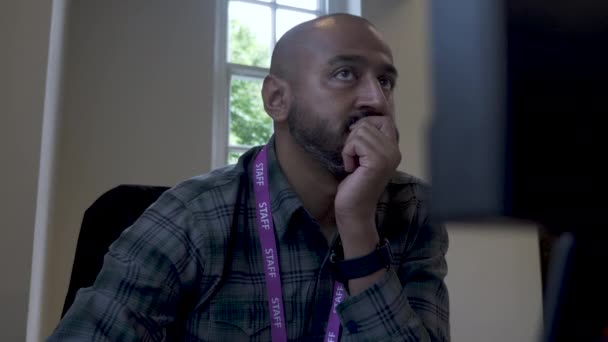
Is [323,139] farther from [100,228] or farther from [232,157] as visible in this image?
[232,157]

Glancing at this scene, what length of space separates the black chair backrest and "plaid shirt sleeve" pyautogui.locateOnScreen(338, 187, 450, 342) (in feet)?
1.80

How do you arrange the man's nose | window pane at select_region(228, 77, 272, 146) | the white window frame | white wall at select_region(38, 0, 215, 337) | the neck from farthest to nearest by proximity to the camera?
window pane at select_region(228, 77, 272, 146), the white window frame, white wall at select_region(38, 0, 215, 337), the neck, the man's nose

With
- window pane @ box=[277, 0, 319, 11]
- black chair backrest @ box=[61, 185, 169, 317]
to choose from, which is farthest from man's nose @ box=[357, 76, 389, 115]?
window pane @ box=[277, 0, 319, 11]

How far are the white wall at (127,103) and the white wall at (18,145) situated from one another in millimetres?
801

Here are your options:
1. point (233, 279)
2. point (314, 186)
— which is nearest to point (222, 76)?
point (314, 186)

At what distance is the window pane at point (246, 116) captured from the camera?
→ 2611mm

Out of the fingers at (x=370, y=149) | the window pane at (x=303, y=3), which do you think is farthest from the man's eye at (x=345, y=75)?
the window pane at (x=303, y=3)

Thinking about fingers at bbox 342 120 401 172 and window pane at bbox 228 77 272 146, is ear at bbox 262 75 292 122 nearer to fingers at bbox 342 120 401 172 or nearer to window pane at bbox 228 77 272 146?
fingers at bbox 342 120 401 172

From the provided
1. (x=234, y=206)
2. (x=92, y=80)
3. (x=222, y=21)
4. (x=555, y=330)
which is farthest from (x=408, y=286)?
(x=222, y=21)

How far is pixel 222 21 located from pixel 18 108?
4.92 ft

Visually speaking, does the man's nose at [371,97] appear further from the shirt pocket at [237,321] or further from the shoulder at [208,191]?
the shirt pocket at [237,321]

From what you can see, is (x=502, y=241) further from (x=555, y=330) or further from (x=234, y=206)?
(x=555, y=330)

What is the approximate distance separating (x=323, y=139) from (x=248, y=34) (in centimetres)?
170

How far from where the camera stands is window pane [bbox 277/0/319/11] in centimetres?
283
